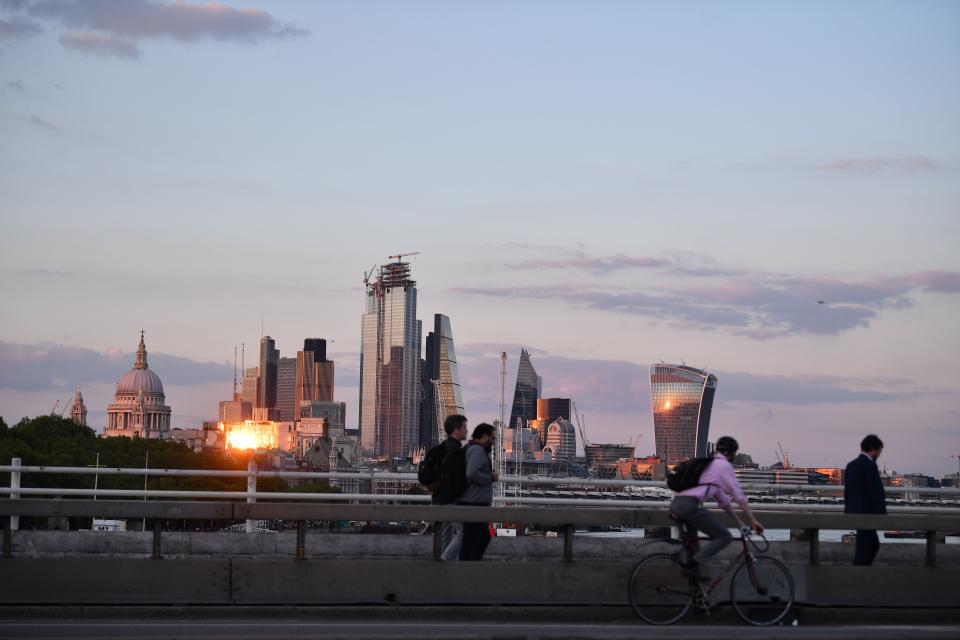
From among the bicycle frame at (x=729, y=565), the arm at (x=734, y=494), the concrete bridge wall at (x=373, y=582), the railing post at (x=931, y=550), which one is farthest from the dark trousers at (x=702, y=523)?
the railing post at (x=931, y=550)

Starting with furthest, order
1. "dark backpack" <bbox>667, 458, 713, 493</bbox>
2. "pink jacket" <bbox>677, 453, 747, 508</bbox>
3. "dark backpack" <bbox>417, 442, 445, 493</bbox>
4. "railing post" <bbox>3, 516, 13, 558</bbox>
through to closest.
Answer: "dark backpack" <bbox>417, 442, 445, 493</bbox>
"railing post" <bbox>3, 516, 13, 558</bbox>
"dark backpack" <bbox>667, 458, 713, 493</bbox>
"pink jacket" <bbox>677, 453, 747, 508</bbox>

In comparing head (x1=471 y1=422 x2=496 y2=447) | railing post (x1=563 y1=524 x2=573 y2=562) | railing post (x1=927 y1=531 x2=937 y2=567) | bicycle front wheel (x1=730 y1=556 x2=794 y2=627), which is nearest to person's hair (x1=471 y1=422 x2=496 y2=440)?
head (x1=471 y1=422 x2=496 y2=447)

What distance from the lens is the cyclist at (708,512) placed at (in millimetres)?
15125

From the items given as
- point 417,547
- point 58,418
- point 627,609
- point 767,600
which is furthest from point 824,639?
point 58,418

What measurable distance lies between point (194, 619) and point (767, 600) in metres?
6.47

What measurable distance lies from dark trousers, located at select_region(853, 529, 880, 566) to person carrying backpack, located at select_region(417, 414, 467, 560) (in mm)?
4967

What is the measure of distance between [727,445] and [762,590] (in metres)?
1.67

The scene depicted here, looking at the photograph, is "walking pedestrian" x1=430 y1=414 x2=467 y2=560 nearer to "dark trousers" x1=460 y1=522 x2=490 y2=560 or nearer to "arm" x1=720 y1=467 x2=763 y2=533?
"dark trousers" x1=460 y1=522 x2=490 y2=560

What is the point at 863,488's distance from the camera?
56.1 ft

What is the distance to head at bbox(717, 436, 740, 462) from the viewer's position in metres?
15.4

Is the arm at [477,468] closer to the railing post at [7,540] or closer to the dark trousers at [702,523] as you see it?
the dark trousers at [702,523]

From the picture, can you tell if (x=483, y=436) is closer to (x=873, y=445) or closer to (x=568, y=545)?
(x=568, y=545)

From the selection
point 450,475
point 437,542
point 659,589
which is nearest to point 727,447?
point 659,589

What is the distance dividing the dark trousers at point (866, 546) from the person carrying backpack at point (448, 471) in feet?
16.3
